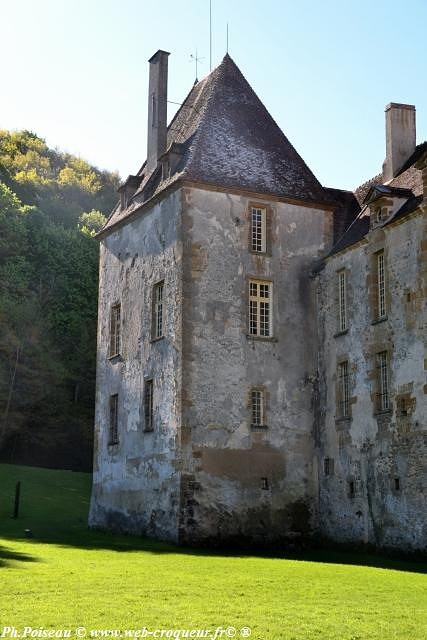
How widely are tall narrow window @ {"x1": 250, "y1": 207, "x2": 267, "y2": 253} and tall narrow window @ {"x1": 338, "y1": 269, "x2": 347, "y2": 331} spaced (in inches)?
98.5

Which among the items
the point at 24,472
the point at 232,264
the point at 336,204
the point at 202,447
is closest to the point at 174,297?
the point at 232,264

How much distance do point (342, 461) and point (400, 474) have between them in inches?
111

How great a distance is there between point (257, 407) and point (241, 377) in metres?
1.03

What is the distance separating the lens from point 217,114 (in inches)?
1158

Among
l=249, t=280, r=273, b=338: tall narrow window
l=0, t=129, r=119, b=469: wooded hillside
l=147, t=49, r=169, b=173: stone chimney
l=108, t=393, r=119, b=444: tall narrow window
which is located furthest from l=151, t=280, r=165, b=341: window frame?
l=0, t=129, r=119, b=469: wooded hillside

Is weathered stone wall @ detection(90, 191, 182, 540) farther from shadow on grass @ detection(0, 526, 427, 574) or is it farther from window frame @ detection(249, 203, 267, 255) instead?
window frame @ detection(249, 203, 267, 255)

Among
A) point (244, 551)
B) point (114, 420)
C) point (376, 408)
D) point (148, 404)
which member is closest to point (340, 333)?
point (376, 408)

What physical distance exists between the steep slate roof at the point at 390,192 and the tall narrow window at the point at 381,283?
3.15ft

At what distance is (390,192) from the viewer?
24719 mm

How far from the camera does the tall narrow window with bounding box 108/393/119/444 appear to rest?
29.8 meters

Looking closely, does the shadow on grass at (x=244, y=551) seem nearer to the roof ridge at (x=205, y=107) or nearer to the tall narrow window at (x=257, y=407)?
the tall narrow window at (x=257, y=407)

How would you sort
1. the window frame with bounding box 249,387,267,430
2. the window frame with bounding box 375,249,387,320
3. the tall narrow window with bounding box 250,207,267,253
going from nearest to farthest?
the window frame with bounding box 375,249,387,320, the window frame with bounding box 249,387,267,430, the tall narrow window with bounding box 250,207,267,253

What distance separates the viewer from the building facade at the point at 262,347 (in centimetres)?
2366

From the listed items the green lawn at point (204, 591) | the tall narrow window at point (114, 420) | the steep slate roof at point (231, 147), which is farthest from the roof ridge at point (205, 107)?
the green lawn at point (204, 591)
